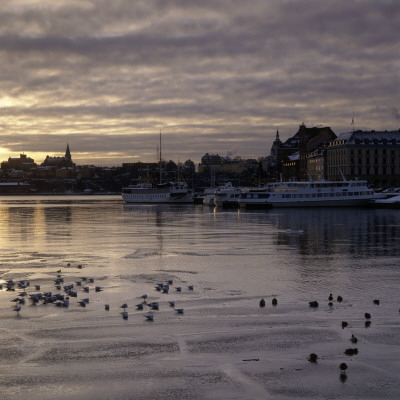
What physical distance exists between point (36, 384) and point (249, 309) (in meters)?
9.76

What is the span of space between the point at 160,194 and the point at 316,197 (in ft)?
192

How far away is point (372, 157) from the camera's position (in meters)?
179

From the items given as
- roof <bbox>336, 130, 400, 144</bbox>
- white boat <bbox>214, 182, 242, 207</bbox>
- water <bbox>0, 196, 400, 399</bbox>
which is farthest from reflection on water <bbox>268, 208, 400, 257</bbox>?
roof <bbox>336, 130, 400, 144</bbox>

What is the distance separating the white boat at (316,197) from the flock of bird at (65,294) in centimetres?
9476

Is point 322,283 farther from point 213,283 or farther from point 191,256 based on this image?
point 191,256

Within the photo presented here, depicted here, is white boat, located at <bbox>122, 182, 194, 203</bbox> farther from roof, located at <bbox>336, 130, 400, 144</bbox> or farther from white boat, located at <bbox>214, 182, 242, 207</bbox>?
roof, located at <bbox>336, 130, 400, 144</bbox>

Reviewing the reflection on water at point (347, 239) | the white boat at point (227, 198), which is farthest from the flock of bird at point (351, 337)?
the white boat at point (227, 198)

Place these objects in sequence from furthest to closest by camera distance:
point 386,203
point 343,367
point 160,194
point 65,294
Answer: point 160,194 → point 386,203 → point 65,294 → point 343,367

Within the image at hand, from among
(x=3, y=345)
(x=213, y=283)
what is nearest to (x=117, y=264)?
(x=213, y=283)

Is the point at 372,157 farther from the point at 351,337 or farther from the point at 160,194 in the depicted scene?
the point at 351,337

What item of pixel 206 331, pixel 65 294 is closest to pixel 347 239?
pixel 65 294

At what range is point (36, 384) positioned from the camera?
15.1 metres

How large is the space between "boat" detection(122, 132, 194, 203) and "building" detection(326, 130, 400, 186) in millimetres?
46123

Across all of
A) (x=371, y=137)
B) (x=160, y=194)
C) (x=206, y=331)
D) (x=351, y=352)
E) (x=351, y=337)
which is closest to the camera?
(x=351, y=352)
